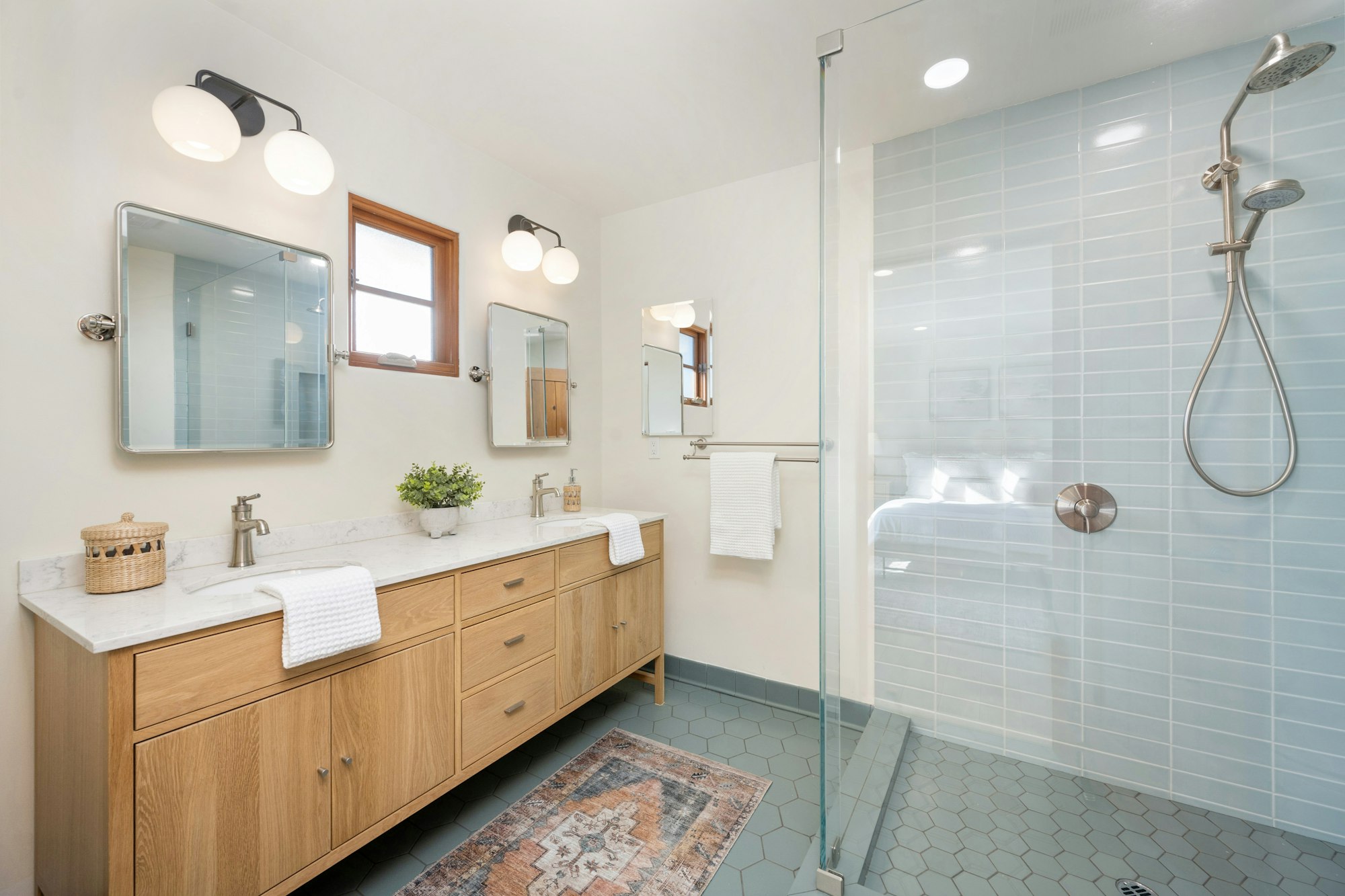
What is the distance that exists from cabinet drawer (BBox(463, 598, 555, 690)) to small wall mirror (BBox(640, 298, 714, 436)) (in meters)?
1.10

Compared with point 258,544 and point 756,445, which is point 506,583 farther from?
point 756,445

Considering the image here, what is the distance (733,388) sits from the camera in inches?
98.1

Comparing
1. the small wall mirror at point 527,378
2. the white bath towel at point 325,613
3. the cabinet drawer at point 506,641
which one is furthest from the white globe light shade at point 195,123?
the cabinet drawer at point 506,641

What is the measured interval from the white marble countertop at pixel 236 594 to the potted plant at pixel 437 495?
53mm

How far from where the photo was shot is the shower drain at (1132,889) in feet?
3.88

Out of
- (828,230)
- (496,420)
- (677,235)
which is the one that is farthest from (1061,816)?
(677,235)

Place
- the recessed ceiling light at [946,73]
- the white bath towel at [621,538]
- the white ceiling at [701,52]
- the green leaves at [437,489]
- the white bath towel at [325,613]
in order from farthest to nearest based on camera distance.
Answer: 1. the white bath towel at [621,538]
2. the green leaves at [437,489]
3. the recessed ceiling light at [946,73]
4. the white ceiling at [701,52]
5. the white bath towel at [325,613]

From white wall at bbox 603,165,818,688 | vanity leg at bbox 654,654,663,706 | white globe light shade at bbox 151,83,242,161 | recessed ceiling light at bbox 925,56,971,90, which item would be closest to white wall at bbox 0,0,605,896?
white globe light shade at bbox 151,83,242,161

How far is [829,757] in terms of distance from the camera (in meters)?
1.41

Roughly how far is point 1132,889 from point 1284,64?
1.93m

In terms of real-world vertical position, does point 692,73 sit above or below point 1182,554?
above

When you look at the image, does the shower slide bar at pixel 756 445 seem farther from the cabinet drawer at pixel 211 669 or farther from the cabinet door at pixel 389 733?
the cabinet drawer at pixel 211 669

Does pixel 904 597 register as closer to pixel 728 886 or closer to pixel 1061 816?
pixel 1061 816

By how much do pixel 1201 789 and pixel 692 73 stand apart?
248 centimetres
